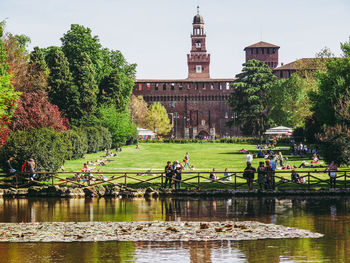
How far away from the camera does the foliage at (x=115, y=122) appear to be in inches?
2446

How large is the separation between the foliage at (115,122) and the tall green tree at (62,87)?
551cm

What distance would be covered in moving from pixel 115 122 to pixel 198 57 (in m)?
67.4

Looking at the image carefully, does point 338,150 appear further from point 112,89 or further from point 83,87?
point 112,89

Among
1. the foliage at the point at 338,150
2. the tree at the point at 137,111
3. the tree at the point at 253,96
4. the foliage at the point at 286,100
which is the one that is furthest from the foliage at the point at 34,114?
the tree at the point at 137,111

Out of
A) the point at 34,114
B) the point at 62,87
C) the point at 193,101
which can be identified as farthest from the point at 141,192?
the point at 193,101

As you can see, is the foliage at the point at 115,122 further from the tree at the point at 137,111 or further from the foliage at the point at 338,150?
the foliage at the point at 338,150

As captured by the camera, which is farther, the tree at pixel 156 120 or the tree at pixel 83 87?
the tree at pixel 156 120

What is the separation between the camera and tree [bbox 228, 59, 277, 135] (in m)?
83.1

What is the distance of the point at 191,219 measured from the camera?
59.0 feet

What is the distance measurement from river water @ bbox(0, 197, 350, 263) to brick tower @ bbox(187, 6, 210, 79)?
103755 millimetres

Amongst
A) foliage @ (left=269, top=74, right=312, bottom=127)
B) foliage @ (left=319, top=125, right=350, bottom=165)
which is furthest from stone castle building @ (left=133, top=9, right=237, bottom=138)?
foliage @ (left=319, top=125, right=350, bottom=165)

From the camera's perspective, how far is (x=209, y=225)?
16078 mm

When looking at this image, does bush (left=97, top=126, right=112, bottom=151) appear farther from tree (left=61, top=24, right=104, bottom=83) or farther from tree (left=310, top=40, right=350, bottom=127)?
tree (left=310, top=40, right=350, bottom=127)

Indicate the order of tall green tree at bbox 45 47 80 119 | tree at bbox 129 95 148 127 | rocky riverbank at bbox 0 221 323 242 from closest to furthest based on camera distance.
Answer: rocky riverbank at bbox 0 221 323 242, tall green tree at bbox 45 47 80 119, tree at bbox 129 95 148 127
